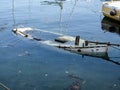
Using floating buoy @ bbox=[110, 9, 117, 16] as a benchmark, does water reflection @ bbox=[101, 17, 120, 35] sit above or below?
below

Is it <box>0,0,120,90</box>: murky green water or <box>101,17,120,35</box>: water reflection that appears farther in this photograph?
<box>101,17,120,35</box>: water reflection

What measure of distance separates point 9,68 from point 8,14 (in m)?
36.7

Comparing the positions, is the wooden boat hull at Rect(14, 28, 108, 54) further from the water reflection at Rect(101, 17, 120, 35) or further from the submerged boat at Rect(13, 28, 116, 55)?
the water reflection at Rect(101, 17, 120, 35)

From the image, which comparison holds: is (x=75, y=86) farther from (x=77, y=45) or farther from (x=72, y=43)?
(x=72, y=43)

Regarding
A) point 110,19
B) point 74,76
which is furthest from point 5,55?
point 110,19

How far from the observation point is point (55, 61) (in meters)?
38.3

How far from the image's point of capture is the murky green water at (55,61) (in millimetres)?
31641

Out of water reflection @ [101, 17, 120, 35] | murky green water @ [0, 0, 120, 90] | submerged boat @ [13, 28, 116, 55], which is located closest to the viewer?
murky green water @ [0, 0, 120, 90]

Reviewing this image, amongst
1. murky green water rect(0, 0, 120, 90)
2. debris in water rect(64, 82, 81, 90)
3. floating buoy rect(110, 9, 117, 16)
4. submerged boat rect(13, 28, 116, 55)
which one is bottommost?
debris in water rect(64, 82, 81, 90)

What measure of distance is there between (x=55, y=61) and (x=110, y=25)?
80.2 feet

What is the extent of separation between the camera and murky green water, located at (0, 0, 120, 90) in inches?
1246

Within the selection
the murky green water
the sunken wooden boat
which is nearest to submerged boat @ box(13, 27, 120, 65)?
the sunken wooden boat

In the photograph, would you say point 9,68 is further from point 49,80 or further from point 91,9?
point 91,9

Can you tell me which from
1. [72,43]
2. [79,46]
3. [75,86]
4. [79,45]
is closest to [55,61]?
[79,46]
